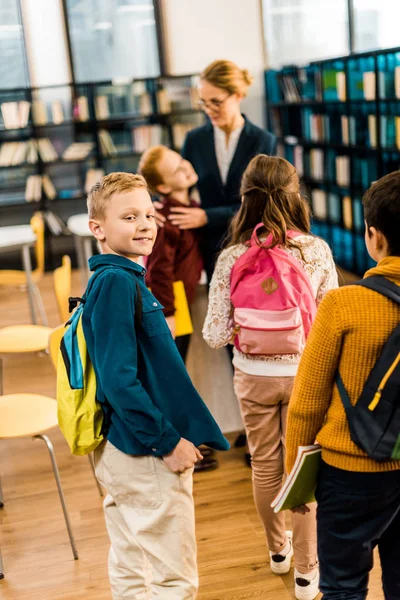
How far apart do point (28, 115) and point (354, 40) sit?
3381 mm

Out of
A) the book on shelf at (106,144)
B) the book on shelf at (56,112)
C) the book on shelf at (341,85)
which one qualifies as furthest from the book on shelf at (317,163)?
the book on shelf at (56,112)

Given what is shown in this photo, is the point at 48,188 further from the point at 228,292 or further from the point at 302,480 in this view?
the point at 302,480

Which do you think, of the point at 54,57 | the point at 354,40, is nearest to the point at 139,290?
the point at 354,40

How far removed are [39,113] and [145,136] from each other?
1.12 meters

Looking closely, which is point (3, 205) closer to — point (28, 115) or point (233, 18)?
point (28, 115)

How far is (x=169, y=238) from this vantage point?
2.70 meters

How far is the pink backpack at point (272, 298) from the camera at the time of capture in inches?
81.7

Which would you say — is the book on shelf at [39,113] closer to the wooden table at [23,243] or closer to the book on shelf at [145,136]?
the book on shelf at [145,136]

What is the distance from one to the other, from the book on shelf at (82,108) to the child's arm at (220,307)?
594 centimetres

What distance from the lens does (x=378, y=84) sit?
5527 mm

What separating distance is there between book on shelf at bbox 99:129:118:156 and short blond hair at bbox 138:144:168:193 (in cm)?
532

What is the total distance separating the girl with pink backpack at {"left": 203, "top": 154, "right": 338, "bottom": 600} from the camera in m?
2.08

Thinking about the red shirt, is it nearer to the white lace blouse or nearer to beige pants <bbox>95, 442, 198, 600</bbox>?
the white lace blouse

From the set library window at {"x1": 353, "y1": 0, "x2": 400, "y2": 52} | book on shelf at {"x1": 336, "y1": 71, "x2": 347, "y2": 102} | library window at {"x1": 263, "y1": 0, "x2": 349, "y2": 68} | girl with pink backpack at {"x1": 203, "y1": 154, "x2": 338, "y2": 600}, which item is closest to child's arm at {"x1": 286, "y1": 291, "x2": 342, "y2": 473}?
girl with pink backpack at {"x1": 203, "y1": 154, "x2": 338, "y2": 600}
